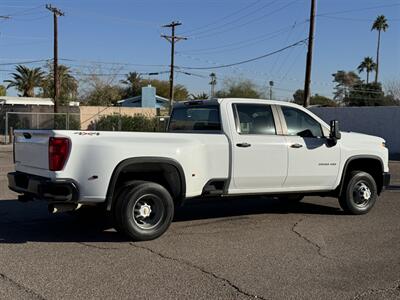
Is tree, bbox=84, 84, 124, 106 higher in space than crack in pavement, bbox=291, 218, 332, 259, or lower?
higher

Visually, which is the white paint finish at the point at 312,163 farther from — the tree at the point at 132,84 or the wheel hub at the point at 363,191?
the tree at the point at 132,84

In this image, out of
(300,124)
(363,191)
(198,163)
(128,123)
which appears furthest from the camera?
(128,123)

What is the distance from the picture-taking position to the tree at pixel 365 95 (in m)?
69.1

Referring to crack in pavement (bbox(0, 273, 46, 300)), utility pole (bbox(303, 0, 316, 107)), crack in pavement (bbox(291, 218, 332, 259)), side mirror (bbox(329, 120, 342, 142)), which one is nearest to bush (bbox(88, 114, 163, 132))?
utility pole (bbox(303, 0, 316, 107))

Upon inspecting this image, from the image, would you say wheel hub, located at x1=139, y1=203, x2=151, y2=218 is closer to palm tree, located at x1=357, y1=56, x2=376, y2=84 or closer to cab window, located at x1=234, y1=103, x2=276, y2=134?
cab window, located at x1=234, y1=103, x2=276, y2=134

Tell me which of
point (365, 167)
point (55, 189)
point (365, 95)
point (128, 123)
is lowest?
point (128, 123)

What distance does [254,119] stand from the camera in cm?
837

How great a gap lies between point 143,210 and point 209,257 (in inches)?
49.5

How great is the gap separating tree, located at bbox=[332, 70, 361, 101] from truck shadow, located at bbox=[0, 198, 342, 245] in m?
82.0

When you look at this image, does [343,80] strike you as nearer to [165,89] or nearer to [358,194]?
[165,89]

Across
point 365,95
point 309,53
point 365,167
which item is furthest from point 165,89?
point 365,167

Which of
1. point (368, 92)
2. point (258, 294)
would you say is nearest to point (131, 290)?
point (258, 294)

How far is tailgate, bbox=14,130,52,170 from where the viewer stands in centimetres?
688

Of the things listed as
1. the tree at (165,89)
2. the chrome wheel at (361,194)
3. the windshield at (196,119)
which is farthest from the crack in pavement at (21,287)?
the tree at (165,89)
